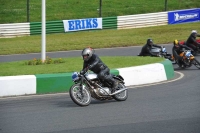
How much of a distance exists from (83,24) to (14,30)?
4477mm

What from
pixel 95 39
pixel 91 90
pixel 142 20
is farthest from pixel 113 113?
pixel 142 20

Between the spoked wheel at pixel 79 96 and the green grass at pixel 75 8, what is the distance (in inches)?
937

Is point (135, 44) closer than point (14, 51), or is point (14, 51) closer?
point (14, 51)

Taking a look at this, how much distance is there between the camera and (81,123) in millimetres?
10398

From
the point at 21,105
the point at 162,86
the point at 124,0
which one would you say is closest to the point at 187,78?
the point at 162,86

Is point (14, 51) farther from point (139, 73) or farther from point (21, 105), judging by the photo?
point (21, 105)

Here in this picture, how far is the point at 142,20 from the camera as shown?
36344mm

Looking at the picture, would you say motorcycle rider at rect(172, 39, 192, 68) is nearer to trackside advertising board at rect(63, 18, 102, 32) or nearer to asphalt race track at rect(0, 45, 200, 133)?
asphalt race track at rect(0, 45, 200, 133)

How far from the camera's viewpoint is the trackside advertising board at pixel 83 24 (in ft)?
110

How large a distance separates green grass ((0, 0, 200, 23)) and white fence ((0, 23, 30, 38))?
3.39 m

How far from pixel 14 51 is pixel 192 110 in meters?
16.7

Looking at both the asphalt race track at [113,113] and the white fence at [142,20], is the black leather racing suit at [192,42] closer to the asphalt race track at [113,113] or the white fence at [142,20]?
the asphalt race track at [113,113]

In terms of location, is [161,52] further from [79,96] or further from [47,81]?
[79,96]

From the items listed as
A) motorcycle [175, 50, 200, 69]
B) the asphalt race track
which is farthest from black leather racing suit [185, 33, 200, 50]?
the asphalt race track
